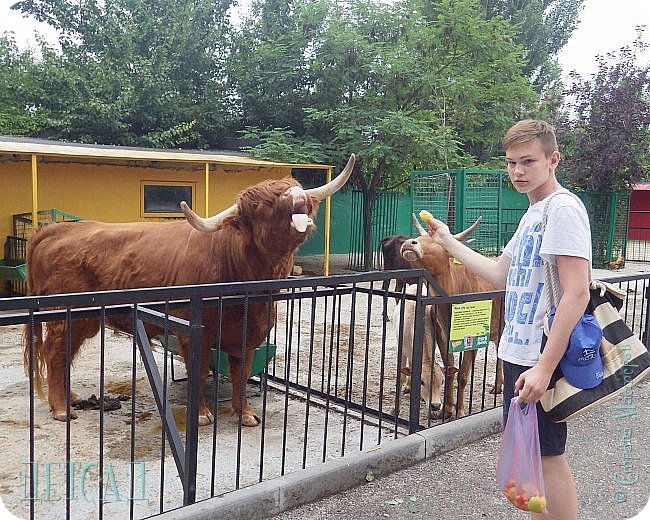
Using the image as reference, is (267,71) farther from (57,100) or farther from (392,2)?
(57,100)

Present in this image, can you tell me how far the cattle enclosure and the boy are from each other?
1.27 metres

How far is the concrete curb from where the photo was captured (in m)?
2.88

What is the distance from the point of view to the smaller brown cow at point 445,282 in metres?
4.25

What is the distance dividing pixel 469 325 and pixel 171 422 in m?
2.16

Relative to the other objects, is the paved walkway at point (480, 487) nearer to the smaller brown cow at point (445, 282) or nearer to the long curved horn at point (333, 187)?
the smaller brown cow at point (445, 282)

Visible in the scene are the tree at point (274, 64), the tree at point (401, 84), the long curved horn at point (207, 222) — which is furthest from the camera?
the tree at point (274, 64)

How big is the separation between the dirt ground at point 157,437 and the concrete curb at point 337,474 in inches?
5.6

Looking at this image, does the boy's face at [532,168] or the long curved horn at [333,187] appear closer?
the boy's face at [532,168]

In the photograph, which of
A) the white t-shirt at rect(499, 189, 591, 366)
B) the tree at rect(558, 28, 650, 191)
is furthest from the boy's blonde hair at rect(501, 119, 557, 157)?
the tree at rect(558, 28, 650, 191)

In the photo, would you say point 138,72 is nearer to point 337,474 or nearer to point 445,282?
point 445,282

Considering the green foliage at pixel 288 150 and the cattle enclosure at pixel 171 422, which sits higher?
the green foliage at pixel 288 150

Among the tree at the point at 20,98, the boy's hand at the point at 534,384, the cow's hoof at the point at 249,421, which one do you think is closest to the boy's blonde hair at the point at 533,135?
the boy's hand at the point at 534,384

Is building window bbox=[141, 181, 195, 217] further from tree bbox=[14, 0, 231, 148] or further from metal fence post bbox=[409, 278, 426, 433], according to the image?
metal fence post bbox=[409, 278, 426, 433]

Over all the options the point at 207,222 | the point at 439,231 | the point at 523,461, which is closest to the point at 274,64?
the point at 207,222
